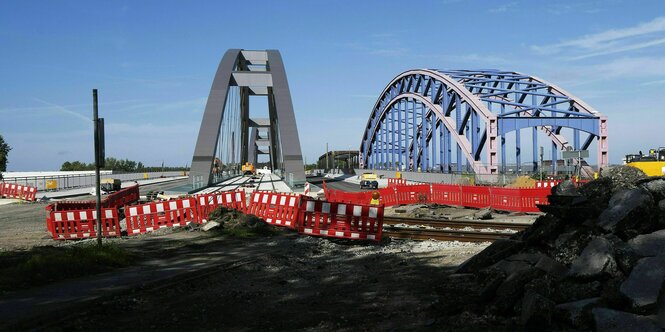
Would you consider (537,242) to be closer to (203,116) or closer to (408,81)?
(203,116)

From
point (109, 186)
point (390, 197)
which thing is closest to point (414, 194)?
point (390, 197)

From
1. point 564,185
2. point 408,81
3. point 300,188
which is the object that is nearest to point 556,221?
point 564,185

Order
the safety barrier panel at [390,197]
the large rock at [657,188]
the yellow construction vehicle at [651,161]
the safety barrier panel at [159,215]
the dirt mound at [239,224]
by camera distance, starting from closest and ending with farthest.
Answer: the large rock at [657,188] → the dirt mound at [239,224] → the safety barrier panel at [159,215] → the safety barrier panel at [390,197] → the yellow construction vehicle at [651,161]

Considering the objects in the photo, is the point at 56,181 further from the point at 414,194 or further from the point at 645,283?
the point at 645,283

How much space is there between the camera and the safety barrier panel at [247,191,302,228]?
52.0 ft

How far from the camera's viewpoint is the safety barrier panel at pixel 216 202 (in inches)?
693

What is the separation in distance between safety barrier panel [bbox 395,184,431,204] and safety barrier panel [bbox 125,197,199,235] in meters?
12.5

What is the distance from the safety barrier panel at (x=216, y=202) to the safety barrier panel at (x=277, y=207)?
0.69 metres

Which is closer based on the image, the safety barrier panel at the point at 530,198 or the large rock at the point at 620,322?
the large rock at the point at 620,322

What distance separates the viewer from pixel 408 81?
66.0 meters

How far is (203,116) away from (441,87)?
91.2 ft

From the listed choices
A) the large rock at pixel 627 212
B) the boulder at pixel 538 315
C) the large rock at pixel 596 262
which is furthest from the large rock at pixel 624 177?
the boulder at pixel 538 315

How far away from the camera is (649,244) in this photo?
20.0ft

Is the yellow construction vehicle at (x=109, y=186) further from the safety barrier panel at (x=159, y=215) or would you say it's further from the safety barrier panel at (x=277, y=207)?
the safety barrier panel at (x=277, y=207)
